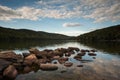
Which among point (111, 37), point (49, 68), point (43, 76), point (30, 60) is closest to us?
point (43, 76)

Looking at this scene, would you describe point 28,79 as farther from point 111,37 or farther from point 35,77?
point 111,37

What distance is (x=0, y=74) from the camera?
18875 mm

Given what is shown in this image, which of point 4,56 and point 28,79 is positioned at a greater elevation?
point 4,56

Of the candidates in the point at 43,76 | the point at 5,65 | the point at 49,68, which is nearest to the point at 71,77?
the point at 43,76

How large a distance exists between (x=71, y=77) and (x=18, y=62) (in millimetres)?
10929

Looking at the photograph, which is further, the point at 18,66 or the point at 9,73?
the point at 18,66

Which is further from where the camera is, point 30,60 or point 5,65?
point 30,60

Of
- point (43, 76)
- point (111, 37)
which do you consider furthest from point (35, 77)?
point (111, 37)

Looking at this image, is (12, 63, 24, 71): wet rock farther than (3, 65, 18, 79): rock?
Yes

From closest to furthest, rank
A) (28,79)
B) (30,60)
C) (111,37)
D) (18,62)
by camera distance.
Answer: (28,79), (18,62), (30,60), (111,37)

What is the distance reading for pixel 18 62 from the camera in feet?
83.1

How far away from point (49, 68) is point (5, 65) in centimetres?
691

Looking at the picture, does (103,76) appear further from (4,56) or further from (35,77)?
(4,56)

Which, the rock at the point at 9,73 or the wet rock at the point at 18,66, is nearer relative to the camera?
the rock at the point at 9,73
